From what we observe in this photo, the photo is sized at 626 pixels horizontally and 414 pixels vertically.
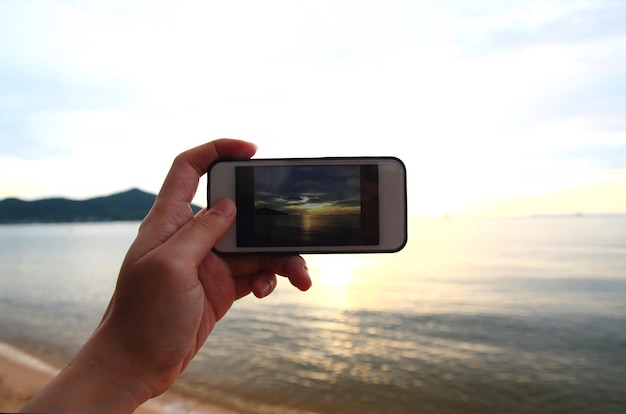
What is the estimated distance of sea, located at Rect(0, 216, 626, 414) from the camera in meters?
5.67

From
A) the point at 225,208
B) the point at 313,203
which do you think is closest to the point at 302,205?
the point at 313,203

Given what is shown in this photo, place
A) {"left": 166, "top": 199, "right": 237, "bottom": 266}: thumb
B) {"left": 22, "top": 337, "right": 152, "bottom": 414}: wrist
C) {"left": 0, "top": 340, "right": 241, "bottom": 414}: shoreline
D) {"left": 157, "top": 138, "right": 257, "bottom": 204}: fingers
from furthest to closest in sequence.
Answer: {"left": 0, "top": 340, "right": 241, "bottom": 414}: shoreline < {"left": 157, "top": 138, "right": 257, "bottom": 204}: fingers < {"left": 166, "top": 199, "right": 237, "bottom": 266}: thumb < {"left": 22, "top": 337, "right": 152, "bottom": 414}: wrist

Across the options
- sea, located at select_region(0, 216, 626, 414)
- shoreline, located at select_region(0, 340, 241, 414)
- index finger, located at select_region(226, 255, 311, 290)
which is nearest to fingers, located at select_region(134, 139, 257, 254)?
index finger, located at select_region(226, 255, 311, 290)

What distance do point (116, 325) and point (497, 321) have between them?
9.10 metres

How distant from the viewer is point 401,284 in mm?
13688

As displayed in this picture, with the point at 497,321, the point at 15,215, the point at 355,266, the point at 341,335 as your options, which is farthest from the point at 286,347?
the point at 15,215

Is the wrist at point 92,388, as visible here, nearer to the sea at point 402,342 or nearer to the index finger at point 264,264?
the index finger at point 264,264

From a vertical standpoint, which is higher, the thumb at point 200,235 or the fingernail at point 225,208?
the fingernail at point 225,208

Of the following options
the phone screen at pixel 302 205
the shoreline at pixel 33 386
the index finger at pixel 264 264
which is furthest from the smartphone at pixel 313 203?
the shoreline at pixel 33 386

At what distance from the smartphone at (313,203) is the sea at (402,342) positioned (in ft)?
14.2

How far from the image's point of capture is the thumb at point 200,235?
Result: 1249 mm

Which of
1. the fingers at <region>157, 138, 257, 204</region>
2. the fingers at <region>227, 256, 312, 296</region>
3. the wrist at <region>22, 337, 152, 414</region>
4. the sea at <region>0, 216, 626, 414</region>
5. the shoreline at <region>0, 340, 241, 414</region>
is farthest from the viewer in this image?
the sea at <region>0, 216, 626, 414</region>

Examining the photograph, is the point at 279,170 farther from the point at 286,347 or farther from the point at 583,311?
the point at 583,311

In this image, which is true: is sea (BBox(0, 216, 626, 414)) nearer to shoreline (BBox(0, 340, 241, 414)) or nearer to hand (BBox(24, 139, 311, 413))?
shoreline (BBox(0, 340, 241, 414))
